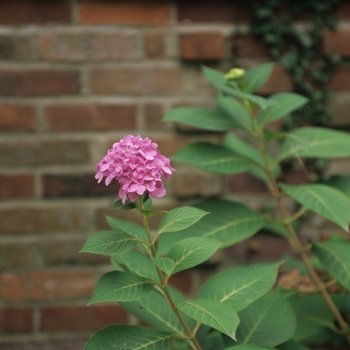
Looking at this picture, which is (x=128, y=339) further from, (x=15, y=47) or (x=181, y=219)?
(x=15, y=47)

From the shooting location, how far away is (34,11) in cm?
139

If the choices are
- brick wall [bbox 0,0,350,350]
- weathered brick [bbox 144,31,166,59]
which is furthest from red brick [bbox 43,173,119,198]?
weathered brick [bbox 144,31,166,59]

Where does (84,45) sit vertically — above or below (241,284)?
above

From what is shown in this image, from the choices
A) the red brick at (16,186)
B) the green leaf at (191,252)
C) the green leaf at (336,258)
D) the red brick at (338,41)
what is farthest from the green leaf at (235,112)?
the red brick at (16,186)

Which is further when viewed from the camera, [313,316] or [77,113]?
[77,113]

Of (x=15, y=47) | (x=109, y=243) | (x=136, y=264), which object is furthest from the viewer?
(x=15, y=47)

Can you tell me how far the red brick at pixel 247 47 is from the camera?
1.43 m

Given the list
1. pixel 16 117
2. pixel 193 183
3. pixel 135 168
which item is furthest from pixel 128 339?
pixel 16 117

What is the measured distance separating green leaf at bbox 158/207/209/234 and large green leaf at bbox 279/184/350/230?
313 millimetres

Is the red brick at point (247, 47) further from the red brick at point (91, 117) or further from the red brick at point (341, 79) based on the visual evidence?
the red brick at point (91, 117)

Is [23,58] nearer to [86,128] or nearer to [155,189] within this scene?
[86,128]

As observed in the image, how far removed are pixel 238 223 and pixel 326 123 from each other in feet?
1.87

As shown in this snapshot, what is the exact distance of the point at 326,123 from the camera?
146 centimetres

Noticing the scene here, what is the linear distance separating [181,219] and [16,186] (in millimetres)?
844
